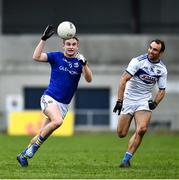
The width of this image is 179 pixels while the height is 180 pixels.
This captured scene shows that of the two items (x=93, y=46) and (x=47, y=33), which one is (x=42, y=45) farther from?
(x=93, y=46)

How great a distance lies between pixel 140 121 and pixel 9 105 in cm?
3107

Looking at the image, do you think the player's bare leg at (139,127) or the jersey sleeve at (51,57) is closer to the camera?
the jersey sleeve at (51,57)

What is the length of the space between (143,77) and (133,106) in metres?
0.56

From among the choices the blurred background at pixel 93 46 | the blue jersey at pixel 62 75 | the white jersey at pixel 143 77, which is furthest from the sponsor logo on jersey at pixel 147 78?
the blurred background at pixel 93 46

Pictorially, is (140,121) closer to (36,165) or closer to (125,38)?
(36,165)

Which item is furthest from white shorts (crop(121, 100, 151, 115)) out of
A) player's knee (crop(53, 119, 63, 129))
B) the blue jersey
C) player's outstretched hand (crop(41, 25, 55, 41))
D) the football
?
player's outstretched hand (crop(41, 25, 55, 41))

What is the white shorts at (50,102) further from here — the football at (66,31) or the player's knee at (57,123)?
the football at (66,31)

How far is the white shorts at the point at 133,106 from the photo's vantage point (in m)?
14.9

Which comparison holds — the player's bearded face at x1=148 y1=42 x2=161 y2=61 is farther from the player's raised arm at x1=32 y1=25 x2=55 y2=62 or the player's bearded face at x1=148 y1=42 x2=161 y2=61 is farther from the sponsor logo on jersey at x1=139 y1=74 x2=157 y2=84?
the player's raised arm at x1=32 y1=25 x2=55 y2=62

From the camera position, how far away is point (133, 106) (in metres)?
15.0

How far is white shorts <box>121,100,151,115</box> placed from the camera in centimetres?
1489

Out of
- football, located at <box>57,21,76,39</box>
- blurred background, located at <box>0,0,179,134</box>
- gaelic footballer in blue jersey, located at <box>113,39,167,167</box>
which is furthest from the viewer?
blurred background, located at <box>0,0,179,134</box>

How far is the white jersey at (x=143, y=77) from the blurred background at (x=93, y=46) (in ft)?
96.5

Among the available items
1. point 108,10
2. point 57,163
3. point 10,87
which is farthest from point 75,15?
point 57,163
